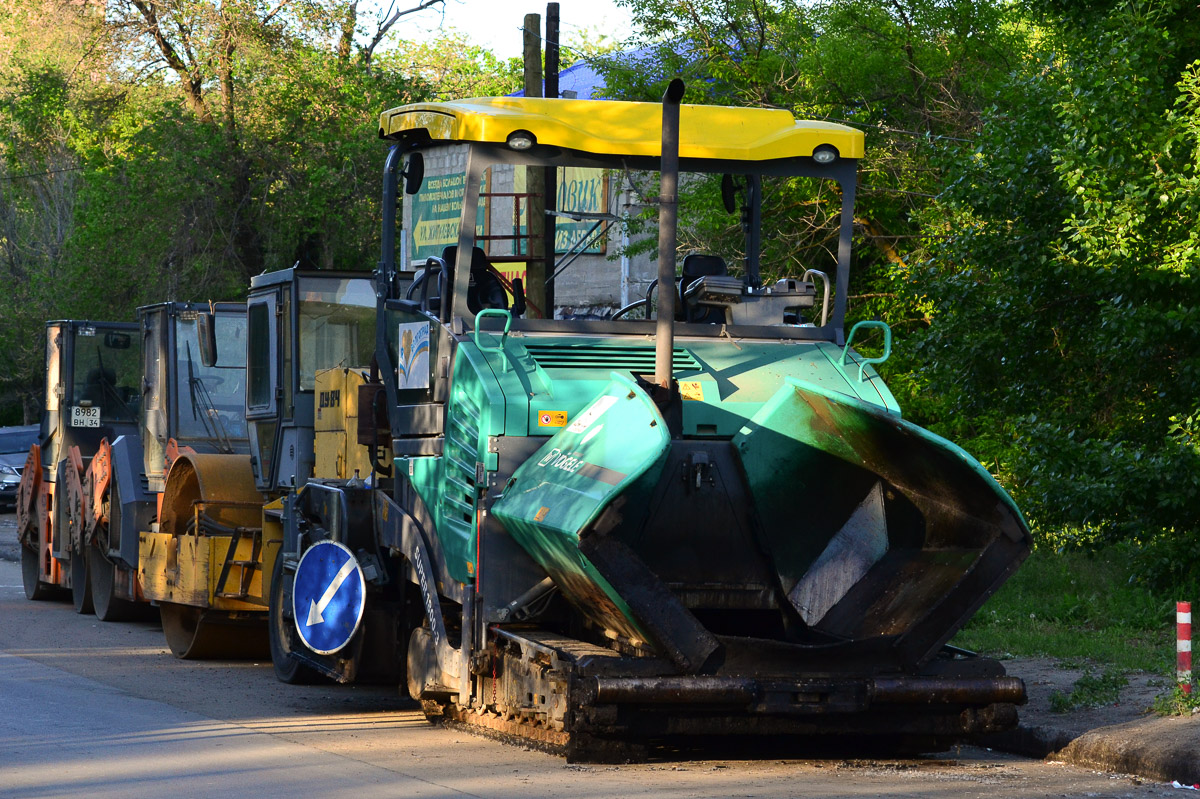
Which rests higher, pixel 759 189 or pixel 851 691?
pixel 759 189

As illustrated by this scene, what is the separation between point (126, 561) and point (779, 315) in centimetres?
692

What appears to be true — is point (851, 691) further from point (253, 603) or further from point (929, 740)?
point (253, 603)

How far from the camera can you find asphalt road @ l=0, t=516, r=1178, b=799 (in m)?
6.92

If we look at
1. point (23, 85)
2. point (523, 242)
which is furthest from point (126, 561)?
point (23, 85)

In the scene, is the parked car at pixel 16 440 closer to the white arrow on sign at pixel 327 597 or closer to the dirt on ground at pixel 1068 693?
the white arrow on sign at pixel 327 597

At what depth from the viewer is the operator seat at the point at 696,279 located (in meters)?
8.91

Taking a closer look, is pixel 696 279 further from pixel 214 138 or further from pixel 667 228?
pixel 214 138

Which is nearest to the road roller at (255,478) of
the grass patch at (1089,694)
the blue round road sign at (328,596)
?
the blue round road sign at (328,596)

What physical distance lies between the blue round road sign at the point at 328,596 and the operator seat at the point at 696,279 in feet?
7.40

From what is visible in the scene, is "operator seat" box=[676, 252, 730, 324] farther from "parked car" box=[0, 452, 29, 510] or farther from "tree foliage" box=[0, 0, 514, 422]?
"parked car" box=[0, 452, 29, 510]

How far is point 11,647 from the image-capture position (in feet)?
40.6

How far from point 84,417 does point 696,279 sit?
9.91 metres

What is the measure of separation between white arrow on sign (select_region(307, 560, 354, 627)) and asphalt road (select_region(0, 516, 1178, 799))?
598 mm

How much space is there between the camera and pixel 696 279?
913 cm
